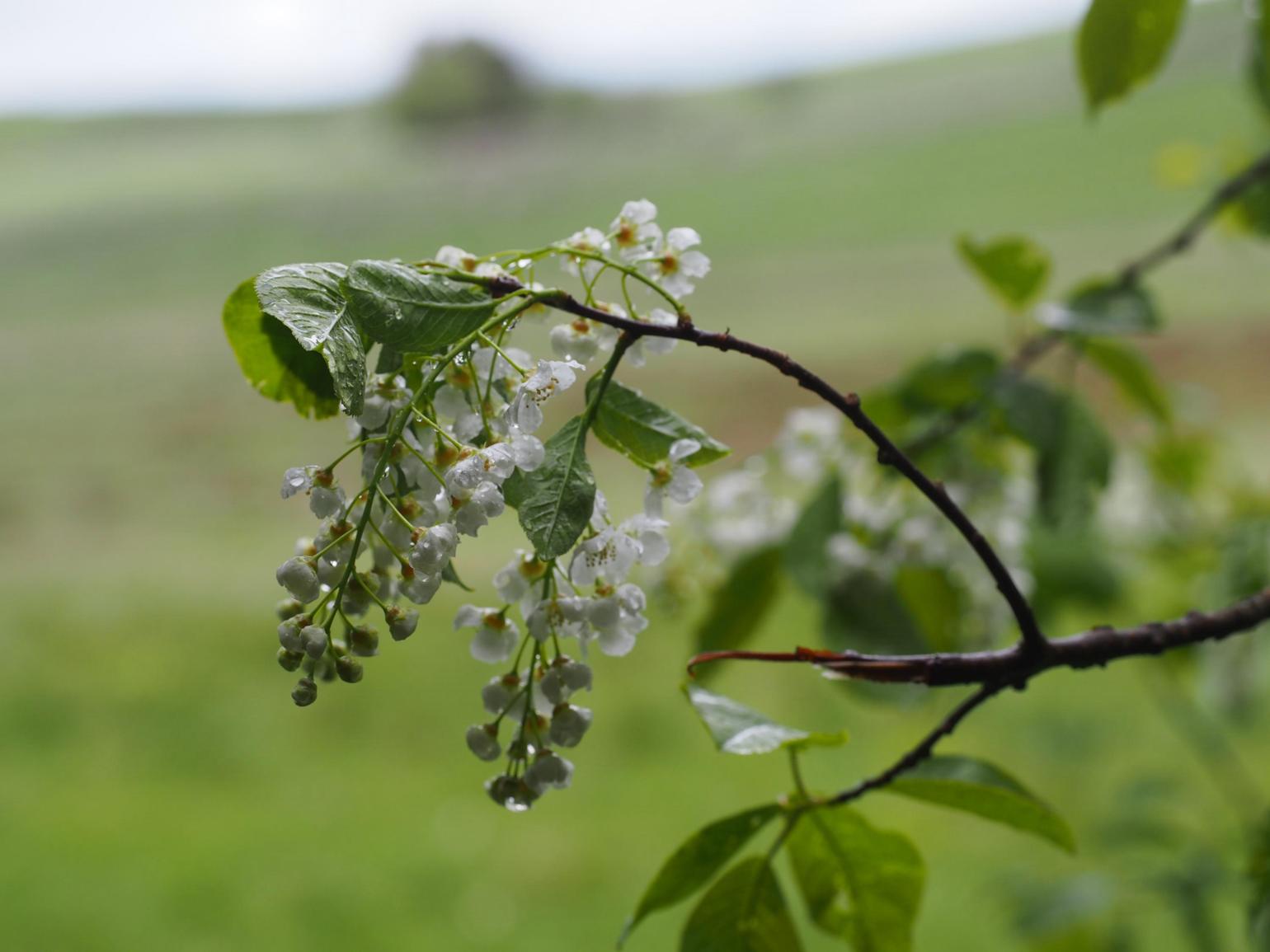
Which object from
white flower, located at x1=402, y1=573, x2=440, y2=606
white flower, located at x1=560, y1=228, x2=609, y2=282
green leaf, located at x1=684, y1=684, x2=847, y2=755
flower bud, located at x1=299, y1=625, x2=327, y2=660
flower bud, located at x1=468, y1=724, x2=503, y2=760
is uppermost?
white flower, located at x1=560, y1=228, x2=609, y2=282

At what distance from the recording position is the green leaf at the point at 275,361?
0.83ft

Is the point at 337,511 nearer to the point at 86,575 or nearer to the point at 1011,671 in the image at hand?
the point at 1011,671

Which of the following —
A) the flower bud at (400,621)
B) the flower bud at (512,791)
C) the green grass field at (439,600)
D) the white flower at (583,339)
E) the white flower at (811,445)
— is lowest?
the green grass field at (439,600)

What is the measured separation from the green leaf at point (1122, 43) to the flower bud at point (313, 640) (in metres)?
0.33

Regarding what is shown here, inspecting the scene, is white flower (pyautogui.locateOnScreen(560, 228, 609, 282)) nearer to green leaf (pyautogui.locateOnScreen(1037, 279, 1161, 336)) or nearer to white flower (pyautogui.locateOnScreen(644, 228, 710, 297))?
white flower (pyautogui.locateOnScreen(644, 228, 710, 297))

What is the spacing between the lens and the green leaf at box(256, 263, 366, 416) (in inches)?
7.8

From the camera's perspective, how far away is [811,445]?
1.86ft

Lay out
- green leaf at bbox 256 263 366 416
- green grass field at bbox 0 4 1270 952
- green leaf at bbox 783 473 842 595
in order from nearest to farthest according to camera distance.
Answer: green leaf at bbox 256 263 366 416, green leaf at bbox 783 473 842 595, green grass field at bbox 0 4 1270 952

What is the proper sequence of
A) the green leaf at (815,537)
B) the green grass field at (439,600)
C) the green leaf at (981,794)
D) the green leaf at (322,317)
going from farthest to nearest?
the green grass field at (439,600) < the green leaf at (815,537) < the green leaf at (981,794) < the green leaf at (322,317)

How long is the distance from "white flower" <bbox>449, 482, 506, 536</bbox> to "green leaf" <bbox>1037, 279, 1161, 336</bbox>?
1.21 feet

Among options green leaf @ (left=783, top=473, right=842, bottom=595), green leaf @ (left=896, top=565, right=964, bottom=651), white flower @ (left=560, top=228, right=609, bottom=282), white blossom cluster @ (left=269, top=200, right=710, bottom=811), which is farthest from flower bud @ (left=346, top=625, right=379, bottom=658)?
green leaf @ (left=896, top=565, right=964, bottom=651)

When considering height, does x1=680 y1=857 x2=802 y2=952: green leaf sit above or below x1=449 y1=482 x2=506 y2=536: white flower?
below

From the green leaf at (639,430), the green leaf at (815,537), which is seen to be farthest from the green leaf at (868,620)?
the green leaf at (639,430)

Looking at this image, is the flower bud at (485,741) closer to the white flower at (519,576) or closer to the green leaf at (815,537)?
the white flower at (519,576)
